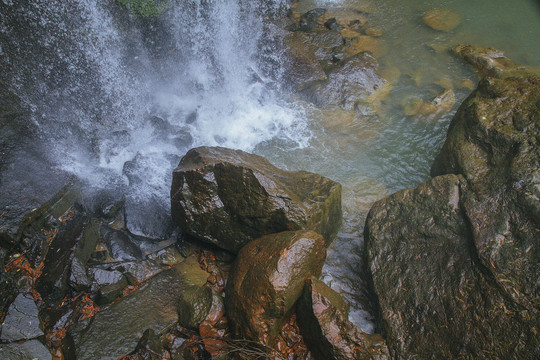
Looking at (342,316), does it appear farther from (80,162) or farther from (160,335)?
(80,162)

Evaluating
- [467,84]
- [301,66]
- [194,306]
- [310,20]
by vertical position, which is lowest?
[194,306]

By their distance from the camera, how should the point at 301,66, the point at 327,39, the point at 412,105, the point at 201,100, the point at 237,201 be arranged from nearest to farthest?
the point at 237,201
the point at 412,105
the point at 201,100
the point at 301,66
the point at 327,39

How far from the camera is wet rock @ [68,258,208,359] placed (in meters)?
3.19

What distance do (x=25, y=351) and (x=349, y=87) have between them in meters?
6.80

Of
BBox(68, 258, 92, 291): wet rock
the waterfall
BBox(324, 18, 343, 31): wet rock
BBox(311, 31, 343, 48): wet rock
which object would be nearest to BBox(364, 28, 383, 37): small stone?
BBox(324, 18, 343, 31): wet rock

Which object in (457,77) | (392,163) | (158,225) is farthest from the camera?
(457,77)

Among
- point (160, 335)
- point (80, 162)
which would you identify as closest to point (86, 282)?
point (160, 335)

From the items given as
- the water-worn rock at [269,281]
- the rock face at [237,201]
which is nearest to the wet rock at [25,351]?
the water-worn rock at [269,281]

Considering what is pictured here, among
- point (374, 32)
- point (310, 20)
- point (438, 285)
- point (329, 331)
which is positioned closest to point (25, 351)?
point (329, 331)

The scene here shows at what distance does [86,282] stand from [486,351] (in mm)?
4024

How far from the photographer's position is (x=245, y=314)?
127 inches

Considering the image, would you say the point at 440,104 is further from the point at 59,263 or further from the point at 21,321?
the point at 21,321

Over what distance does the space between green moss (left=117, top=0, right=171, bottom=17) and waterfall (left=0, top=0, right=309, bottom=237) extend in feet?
0.18

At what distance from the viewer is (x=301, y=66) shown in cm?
777
